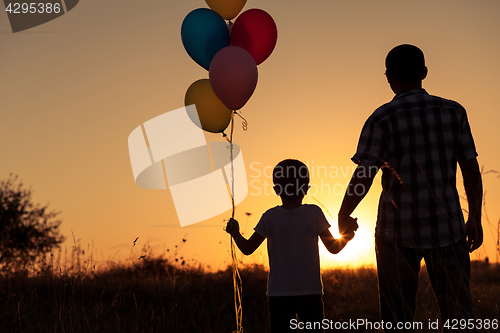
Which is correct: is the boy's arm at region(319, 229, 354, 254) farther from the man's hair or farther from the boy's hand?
the man's hair

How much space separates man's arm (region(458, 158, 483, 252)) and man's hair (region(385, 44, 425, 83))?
630 mm

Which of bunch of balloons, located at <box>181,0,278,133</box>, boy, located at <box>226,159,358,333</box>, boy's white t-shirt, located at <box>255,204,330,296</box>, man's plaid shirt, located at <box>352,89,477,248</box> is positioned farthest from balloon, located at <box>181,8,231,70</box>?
man's plaid shirt, located at <box>352,89,477,248</box>

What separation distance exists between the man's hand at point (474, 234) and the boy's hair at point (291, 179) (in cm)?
106

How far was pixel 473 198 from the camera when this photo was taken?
2.71 meters

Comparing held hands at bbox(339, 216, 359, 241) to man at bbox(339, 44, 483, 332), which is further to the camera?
held hands at bbox(339, 216, 359, 241)

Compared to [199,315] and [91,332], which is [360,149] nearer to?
[91,332]

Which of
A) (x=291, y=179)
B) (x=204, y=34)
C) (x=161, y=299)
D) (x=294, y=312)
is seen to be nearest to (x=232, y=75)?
(x=204, y=34)

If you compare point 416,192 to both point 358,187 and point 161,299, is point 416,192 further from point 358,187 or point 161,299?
point 161,299

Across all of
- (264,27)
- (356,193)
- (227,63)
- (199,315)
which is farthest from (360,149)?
(199,315)

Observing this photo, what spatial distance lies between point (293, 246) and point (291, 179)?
0.47 m

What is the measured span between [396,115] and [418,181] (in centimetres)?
42

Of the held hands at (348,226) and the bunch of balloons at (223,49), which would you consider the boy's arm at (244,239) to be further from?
the bunch of balloons at (223,49)

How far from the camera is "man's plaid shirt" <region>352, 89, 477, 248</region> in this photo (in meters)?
2.47

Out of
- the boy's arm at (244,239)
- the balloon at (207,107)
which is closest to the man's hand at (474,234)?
the boy's arm at (244,239)
